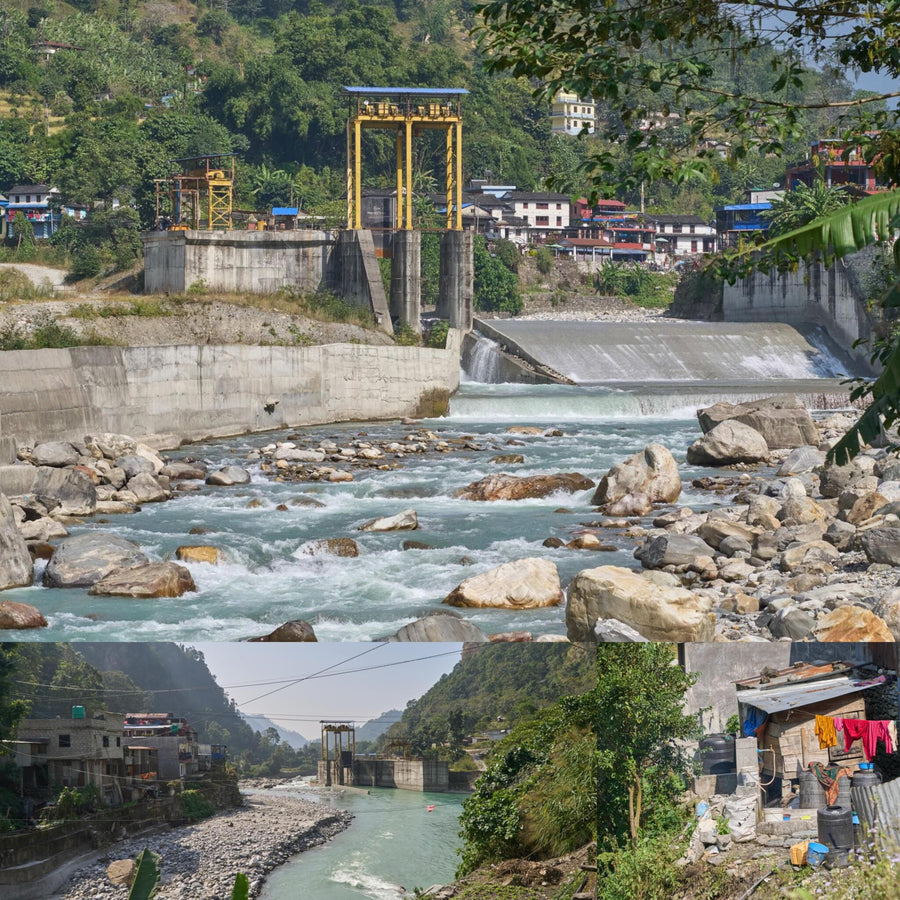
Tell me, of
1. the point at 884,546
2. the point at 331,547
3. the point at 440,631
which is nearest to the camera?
the point at 440,631

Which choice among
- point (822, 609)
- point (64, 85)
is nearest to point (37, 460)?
point (822, 609)

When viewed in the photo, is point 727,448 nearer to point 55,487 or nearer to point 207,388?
point 207,388

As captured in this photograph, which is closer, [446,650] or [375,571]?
[446,650]

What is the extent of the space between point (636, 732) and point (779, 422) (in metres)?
20.4

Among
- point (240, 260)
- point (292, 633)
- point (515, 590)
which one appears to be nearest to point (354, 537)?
point (515, 590)

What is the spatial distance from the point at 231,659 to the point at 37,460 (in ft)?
56.6

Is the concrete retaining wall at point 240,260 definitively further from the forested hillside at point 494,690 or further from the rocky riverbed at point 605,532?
the forested hillside at point 494,690

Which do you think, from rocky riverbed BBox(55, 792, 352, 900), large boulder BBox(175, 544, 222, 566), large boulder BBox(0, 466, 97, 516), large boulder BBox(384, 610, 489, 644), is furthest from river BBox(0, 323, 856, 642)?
rocky riverbed BBox(55, 792, 352, 900)

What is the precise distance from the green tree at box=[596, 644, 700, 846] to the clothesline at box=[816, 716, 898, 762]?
0.51 metres

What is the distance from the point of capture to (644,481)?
19328 mm

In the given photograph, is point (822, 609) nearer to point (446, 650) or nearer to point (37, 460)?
point (446, 650)

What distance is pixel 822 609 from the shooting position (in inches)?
488

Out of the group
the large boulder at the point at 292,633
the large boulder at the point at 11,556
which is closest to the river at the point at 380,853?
the large boulder at the point at 292,633

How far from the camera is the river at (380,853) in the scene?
5.06 metres
